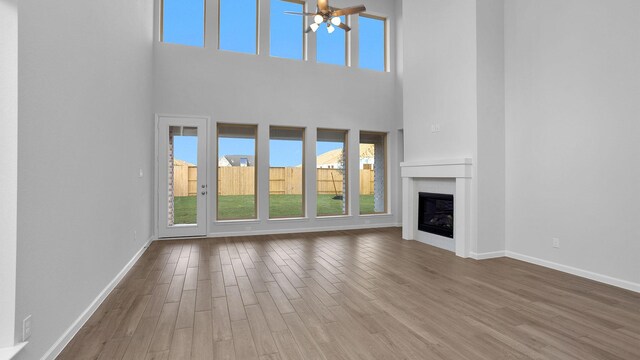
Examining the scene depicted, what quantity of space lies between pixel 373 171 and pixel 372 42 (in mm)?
3187

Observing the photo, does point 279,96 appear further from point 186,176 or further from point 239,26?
point 186,176

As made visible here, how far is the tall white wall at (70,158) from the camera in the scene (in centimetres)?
167

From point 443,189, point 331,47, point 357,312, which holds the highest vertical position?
point 331,47

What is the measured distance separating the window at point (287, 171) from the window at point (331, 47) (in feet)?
5.76

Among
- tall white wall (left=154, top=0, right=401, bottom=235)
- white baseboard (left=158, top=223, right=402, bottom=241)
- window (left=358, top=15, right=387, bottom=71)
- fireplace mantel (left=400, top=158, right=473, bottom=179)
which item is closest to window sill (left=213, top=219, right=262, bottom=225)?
tall white wall (left=154, top=0, right=401, bottom=235)

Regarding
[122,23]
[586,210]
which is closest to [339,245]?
[586,210]

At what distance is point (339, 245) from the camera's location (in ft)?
17.5

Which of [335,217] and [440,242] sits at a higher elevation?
[335,217]

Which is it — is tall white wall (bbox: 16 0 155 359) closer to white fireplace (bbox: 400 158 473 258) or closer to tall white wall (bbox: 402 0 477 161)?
white fireplace (bbox: 400 158 473 258)

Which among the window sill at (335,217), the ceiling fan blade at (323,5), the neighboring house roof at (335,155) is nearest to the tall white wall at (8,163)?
the ceiling fan blade at (323,5)

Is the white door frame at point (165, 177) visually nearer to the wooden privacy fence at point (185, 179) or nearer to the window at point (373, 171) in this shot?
the wooden privacy fence at point (185, 179)

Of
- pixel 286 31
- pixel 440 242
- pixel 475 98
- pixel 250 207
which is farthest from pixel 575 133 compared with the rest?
pixel 286 31

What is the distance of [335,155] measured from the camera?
737cm

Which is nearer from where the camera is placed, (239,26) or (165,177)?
(165,177)
